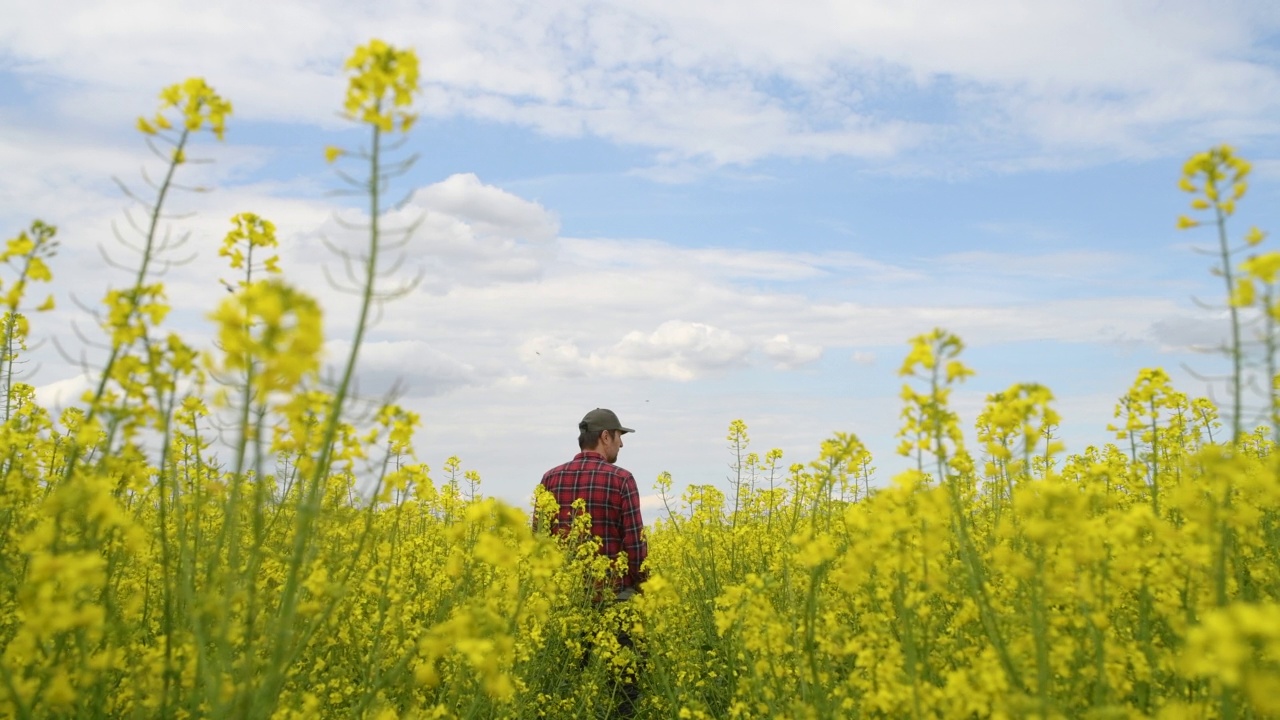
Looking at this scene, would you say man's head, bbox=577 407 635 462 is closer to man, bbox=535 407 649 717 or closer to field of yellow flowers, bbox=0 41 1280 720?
man, bbox=535 407 649 717

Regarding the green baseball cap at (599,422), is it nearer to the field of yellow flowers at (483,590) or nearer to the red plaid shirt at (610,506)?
the red plaid shirt at (610,506)

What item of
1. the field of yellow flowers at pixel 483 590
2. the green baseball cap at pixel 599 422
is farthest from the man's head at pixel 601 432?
the field of yellow flowers at pixel 483 590

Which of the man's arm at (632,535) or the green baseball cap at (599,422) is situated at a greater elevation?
the green baseball cap at (599,422)

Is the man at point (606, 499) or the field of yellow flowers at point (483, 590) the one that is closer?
the field of yellow flowers at point (483, 590)

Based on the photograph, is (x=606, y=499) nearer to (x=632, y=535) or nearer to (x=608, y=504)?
(x=608, y=504)

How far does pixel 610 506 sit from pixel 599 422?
2.07ft

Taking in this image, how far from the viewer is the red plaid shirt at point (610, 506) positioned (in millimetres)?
6504

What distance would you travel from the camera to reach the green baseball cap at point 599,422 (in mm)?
6793

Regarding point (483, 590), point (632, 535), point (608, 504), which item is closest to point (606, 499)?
point (608, 504)

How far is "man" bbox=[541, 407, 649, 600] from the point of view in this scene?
650 cm

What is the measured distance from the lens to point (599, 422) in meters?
6.82

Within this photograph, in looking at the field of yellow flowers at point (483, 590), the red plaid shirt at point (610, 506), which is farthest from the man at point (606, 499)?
the field of yellow flowers at point (483, 590)

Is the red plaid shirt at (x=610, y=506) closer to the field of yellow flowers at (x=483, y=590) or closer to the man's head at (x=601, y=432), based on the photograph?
the man's head at (x=601, y=432)

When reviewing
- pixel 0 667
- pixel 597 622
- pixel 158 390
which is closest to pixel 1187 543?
pixel 158 390
